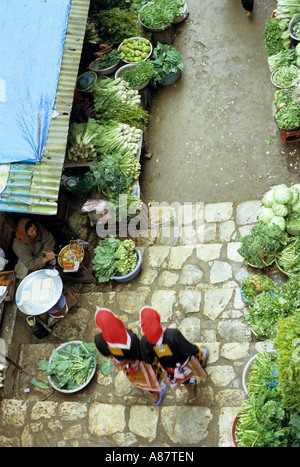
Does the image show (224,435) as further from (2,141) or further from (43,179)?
(2,141)

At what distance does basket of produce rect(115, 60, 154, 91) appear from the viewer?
9223 mm

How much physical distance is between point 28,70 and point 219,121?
4266mm

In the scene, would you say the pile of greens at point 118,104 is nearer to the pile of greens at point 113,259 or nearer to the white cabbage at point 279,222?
the pile of greens at point 113,259

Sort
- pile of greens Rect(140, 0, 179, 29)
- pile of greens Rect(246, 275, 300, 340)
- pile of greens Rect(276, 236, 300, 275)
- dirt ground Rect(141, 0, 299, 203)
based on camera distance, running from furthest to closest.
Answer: pile of greens Rect(140, 0, 179, 29)
dirt ground Rect(141, 0, 299, 203)
pile of greens Rect(276, 236, 300, 275)
pile of greens Rect(246, 275, 300, 340)

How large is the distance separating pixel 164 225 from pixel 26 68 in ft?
12.4

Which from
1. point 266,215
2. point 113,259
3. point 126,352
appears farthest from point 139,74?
point 126,352

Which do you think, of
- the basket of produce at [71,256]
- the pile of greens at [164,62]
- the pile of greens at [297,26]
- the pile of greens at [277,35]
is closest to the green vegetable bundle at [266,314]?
the basket of produce at [71,256]

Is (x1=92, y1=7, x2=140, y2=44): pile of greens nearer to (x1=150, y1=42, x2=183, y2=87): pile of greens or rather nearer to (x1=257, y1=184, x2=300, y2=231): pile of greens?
(x1=150, y1=42, x2=183, y2=87): pile of greens

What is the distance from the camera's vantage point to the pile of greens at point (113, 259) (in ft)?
23.2

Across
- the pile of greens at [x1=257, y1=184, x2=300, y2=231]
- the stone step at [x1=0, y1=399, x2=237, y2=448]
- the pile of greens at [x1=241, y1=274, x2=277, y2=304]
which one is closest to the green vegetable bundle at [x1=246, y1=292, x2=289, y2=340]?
the pile of greens at [x1=241, y1=274, x2=277, y2=304]

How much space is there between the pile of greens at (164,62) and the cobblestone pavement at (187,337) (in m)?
3.70

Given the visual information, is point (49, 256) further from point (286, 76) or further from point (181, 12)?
point (181, 12)

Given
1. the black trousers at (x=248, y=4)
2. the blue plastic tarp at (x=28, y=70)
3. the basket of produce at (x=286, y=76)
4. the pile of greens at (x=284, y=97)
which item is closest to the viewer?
the blue plastic tarp at (x=28, y=70)

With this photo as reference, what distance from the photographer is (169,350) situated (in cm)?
470
